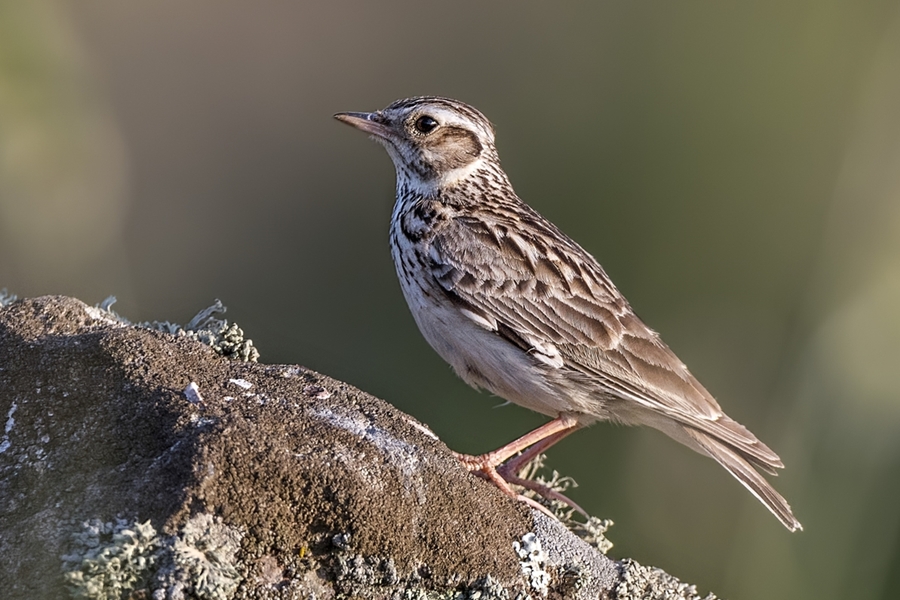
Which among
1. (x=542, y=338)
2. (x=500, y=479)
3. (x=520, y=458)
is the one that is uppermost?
(x=542, y=338)

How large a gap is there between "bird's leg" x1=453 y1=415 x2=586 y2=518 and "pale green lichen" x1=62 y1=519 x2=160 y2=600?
172 centimetres

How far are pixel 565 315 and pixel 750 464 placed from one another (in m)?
1.28

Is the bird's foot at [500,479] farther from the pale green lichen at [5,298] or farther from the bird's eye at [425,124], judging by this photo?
the bird's eye at [425,124]

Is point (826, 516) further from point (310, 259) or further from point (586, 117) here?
point (310, 259)

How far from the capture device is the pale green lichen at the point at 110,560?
3.13 m

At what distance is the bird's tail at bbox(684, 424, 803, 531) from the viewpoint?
5.58m

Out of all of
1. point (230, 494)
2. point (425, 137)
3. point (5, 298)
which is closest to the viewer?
point (230, 494)

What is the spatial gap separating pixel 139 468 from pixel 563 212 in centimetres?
586

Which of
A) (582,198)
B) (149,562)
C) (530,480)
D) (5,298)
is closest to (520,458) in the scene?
(530,480)

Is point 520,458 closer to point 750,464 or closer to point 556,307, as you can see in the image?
point 556,307

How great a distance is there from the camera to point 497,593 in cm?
374

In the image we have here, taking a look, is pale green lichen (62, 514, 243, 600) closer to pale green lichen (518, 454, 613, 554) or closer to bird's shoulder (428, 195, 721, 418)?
pale green lichen (518, 454, 613, 554)

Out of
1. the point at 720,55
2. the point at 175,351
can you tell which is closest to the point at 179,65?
the point at 720,55

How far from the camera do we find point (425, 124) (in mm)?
6984
